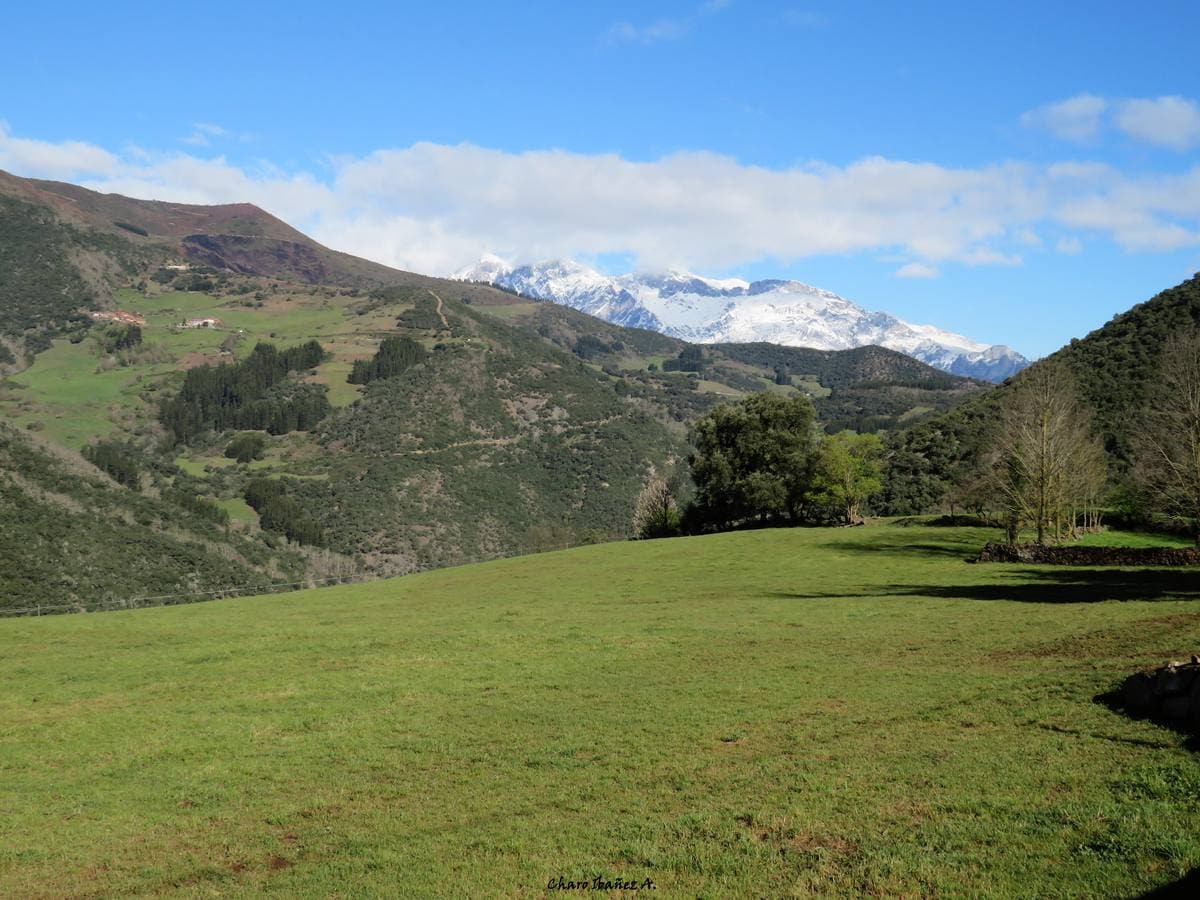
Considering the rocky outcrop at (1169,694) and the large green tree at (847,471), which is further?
the large green tree at (847,471)

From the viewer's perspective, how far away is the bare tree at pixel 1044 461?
5469cm

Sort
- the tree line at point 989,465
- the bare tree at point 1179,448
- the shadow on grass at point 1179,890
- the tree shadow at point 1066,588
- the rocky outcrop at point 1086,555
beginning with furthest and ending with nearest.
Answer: the tree line at point 989,465 < the bare tree at point 1179,448 < the rocky outcrop at point 1086,555 < the tree shadow at point 1066,588 < the shadow on grass at point 1179,890

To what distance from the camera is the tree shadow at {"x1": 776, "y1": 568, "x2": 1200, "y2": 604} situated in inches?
1336

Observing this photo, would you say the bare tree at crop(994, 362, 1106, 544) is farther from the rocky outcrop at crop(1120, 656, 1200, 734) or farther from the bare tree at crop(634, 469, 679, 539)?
the bare tree at crop(634, 469, 679, 539)

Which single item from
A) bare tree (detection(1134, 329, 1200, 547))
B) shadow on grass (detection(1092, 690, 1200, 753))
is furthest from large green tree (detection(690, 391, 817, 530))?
→ shadow on grass (detection(1092, 690, 1200, 753))

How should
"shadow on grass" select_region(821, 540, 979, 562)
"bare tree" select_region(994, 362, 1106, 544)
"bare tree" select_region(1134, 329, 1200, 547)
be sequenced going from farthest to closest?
1. "shadow on grass" select_region(821, 540, 979, 562)
2. "bare tree" select_region(994, 362, 1106, 544)
3. "bare tree" select_region(1134, 329, 1200, 547)

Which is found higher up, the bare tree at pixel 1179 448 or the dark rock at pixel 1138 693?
the bare tree at pixel 1179 448

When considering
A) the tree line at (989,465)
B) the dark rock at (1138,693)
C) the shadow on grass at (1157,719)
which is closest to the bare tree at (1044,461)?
the tree line at (989,465)

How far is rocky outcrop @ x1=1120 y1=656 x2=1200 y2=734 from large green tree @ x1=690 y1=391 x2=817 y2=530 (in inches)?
2580

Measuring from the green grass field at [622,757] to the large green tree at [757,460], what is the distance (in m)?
48.0

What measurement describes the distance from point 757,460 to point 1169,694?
71.3 meters

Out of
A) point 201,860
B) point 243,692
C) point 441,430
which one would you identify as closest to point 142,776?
point 201,860

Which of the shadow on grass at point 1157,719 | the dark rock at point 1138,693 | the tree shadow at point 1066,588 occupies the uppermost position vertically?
the dark rock at point 1138,693

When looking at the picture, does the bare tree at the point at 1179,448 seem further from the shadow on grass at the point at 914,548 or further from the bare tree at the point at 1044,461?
the shadow on grass at the point at 914,548
